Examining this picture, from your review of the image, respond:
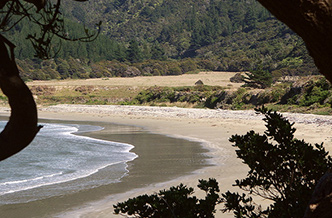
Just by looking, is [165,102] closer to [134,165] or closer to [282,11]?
[134,165]

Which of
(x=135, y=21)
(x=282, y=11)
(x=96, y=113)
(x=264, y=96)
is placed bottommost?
(x=96, y=113)

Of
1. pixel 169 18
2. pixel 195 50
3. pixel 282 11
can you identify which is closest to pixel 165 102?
pixel 282 11

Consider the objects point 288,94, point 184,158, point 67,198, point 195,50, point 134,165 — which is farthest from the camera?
point 195,50

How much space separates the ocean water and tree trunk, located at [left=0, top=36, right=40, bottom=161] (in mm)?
7426

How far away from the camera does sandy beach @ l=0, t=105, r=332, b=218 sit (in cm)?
983

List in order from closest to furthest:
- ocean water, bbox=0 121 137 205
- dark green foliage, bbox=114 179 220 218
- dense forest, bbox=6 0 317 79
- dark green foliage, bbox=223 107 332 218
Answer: dark green foliage, bbox=223 107 332 218, dark green foliage, bbox=114 179 220 218, ocean water, bbox=0 121 137 205, dense forest, bbox=6 0 317 79

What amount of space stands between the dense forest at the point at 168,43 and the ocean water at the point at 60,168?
1385cm

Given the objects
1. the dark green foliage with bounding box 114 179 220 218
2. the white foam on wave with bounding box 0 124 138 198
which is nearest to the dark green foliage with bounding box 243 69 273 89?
the white foam on wave with bounding box 0 124 138 198

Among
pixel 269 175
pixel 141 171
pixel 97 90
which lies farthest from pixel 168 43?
pixel 269 175

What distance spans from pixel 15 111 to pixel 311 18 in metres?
1.51

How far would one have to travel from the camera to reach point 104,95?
159ft

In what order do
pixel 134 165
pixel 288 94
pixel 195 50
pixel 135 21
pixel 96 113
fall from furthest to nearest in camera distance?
pixel 135 21 → pixel 195 50 → pixel 96 113 → pixel 288 94 → pixel 134 165

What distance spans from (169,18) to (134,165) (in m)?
132

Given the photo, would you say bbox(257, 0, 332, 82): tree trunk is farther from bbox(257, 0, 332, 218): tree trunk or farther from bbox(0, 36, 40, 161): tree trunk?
bbox(0, 36, 40, 161): tree trunk
